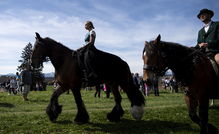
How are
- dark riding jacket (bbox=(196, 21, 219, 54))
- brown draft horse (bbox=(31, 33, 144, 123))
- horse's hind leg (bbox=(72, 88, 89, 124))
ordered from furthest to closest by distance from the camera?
brown draft horse (bbox=(31, 33, 144, 123))
horse's hind leg (bbox=(72, 88, 89, 124))
dark riding jacket (bbox=(196, 21, 219, 54))

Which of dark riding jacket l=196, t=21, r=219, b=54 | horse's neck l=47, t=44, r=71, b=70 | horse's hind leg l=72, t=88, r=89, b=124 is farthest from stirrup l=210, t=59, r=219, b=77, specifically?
horse's neck l=47, t=44, r=71, b=70

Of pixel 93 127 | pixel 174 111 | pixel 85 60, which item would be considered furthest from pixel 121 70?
pixel 174 111

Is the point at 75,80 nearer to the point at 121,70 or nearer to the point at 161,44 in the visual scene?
the point at 121,70

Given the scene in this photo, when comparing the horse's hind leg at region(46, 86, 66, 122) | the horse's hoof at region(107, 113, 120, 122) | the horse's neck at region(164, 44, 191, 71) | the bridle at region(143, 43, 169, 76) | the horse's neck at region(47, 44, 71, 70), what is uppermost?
the horse's neck at region(47, 44, 71, 70)

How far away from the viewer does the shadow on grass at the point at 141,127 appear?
796 centimetres

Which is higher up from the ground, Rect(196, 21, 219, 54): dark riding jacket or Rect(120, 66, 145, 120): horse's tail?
Rect(196, 21, 219, 54): dark riding jacket

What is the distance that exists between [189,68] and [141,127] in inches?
106

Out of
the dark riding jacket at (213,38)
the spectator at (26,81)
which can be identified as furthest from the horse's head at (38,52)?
the spectator at (26,81)

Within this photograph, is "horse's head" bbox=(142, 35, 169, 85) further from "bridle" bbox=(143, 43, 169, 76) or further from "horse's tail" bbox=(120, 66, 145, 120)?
"horse's tail" bbox=(120, 66, 145, 120)

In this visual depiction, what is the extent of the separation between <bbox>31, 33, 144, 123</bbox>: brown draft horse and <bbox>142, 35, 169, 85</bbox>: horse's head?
104 inches

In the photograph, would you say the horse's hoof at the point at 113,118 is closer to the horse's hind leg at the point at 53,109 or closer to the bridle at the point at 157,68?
the horse's hind leg at the point at 53,109

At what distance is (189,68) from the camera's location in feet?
22.0

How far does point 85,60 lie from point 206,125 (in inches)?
164

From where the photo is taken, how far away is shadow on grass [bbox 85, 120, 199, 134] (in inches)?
313
